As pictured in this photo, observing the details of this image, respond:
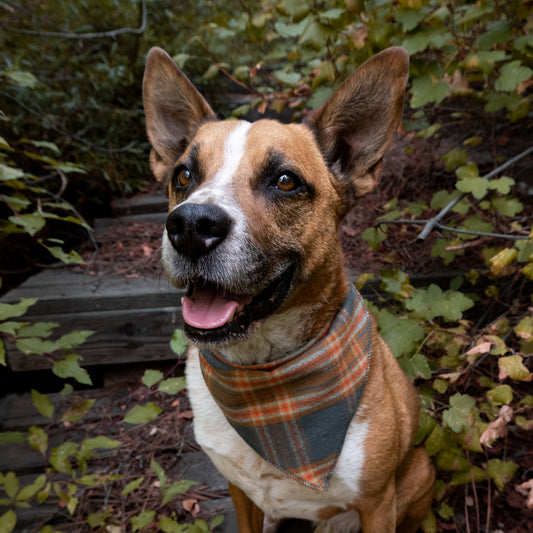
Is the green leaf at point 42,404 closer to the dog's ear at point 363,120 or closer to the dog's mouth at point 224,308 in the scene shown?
the dog's mouth at point 224,308

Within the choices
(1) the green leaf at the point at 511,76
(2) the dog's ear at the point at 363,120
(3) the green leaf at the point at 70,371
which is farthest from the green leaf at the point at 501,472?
(3) the green leaf at the point at 70,371

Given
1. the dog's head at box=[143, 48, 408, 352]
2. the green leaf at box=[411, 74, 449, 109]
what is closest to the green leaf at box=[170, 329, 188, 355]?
→ the dog's head at box=[143, 48, 408, 352]

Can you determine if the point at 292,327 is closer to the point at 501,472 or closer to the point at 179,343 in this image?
the point at 179,343

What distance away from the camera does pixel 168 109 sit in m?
2.03

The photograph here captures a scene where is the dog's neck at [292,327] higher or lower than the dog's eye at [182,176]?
lower

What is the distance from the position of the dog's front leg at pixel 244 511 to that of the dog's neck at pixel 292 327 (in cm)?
73

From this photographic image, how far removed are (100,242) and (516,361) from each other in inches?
154

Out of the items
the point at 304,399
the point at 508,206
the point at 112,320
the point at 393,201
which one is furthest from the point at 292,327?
the point at 112,320

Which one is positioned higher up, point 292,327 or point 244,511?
point 292,327

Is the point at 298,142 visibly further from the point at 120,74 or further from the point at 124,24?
the point at 124,24

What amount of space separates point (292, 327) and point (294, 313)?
0.06 m

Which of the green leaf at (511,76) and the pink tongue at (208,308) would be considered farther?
the green leaf at (511,76)

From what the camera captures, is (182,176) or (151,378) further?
(151,378)

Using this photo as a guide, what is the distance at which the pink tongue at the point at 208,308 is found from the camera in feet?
4.74
